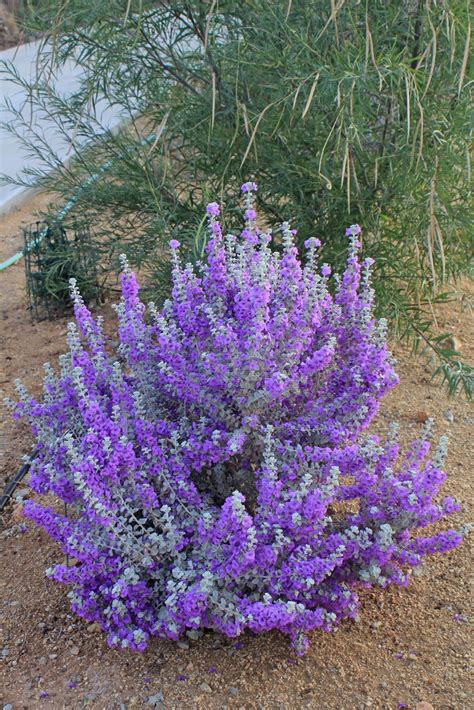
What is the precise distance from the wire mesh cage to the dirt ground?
201cm

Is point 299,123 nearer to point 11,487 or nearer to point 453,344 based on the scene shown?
point 453,344

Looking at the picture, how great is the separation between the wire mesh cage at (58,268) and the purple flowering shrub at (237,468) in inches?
80.9

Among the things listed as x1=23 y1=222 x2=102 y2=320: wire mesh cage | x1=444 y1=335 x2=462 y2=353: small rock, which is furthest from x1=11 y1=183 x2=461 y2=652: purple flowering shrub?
x1=23 y1=222 x2=102 y2=320: wire mesh cage

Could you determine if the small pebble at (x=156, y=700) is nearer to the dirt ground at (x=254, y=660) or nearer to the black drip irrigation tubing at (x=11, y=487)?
the dirt ground at (x=254, y=660)

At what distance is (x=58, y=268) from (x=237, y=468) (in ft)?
8.89

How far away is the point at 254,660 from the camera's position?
2.22 m

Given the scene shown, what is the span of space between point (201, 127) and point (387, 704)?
7.79 ft

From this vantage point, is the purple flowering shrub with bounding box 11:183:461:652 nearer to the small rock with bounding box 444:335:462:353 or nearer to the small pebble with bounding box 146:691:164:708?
the small pebble with bounding box 146:691:164:708

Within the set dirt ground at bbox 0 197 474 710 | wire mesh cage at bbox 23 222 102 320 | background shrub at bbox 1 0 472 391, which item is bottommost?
dirt ground at bbox 0 197 474 710

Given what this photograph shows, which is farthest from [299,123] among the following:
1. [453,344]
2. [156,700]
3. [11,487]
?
[156,700]

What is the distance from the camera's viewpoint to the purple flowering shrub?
6.80 feet

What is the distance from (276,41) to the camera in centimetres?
329

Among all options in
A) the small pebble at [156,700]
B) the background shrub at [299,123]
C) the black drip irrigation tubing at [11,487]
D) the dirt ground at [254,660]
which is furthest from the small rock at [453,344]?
the small pebble at [156,700]

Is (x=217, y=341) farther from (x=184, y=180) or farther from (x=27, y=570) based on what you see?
(x=184, y=180)
